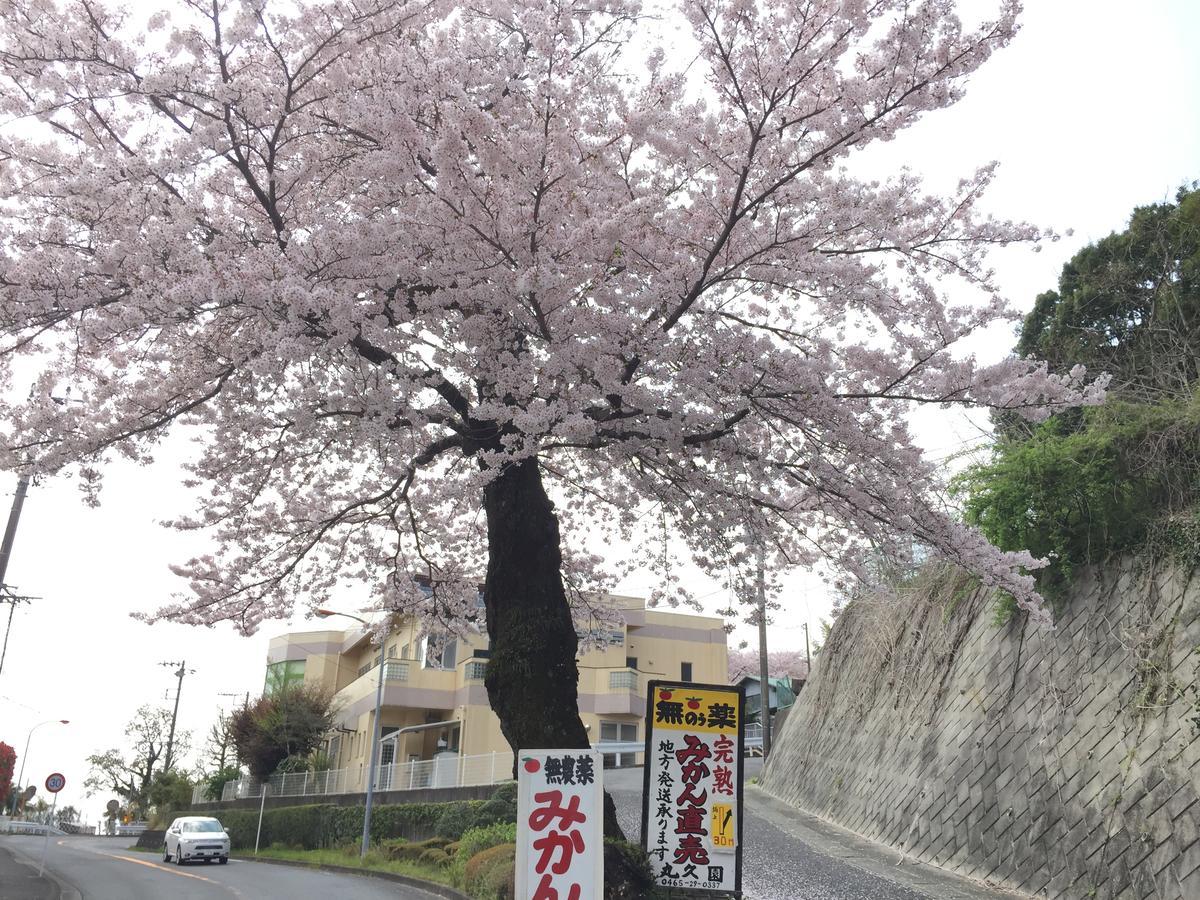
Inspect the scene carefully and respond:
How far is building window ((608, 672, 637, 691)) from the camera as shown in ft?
107

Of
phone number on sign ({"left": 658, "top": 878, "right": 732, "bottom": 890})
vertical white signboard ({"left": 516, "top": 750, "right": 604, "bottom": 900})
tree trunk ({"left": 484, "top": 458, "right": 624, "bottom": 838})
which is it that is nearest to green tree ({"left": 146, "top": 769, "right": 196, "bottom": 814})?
tree trunk ({"left": 484, "top": 458, "right": 624, "bottom": 838})

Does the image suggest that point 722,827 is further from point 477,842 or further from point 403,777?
point 403,777

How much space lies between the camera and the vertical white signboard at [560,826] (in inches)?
214

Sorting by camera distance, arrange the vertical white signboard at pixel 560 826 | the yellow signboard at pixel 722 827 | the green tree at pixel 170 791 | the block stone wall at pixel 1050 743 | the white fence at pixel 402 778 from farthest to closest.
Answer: the green tree at pixel 170 791, the white fence at pixel 402 778, the block stone wall at pixel 1050 743, the yellow signboard at pixel 722 827, the vertical white signboard at pixel 560 826

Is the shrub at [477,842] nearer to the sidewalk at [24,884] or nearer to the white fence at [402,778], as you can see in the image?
the white fence at [402,778]

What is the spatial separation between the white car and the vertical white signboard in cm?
2091

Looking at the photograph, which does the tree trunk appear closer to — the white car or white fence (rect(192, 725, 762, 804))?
white fence (rect(192, 725, 762, 804))

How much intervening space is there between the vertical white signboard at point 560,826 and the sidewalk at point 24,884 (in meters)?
12.4

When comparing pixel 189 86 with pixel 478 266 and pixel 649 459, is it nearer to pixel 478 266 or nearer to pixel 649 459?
pixel 478 266

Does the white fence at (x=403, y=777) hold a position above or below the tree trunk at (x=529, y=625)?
below

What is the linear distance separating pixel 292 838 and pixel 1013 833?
24595 mm

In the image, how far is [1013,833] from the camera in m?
9.31

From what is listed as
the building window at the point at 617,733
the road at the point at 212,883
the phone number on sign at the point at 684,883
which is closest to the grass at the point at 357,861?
the road at the point at 212,883

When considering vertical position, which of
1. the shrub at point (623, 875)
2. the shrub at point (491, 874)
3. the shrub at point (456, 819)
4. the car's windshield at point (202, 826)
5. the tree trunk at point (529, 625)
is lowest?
the car's windshield at point (202, 826)
